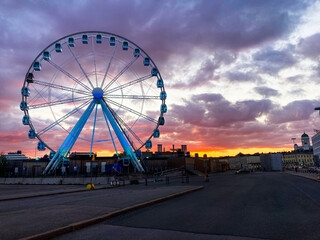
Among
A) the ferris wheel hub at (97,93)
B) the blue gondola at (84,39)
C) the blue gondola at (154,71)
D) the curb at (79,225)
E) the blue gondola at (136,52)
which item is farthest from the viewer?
the blue gondola at (154,71)

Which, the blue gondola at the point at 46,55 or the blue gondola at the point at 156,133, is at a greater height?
the blue gondola at the point at 46,55

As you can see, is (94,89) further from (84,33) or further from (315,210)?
(315,210)

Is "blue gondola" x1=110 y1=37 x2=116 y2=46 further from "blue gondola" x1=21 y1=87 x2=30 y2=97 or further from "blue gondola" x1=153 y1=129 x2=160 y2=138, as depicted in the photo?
"blue gondola" x1=153 y1=129 x2=160 y2=138

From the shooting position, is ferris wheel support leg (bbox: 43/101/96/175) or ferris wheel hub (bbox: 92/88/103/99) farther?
ferris wheel support leg (bbox: 43/101/96/175)

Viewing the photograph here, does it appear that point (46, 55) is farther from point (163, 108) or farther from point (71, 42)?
point (163, 108)

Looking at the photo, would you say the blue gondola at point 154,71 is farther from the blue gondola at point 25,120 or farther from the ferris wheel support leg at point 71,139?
the blue gondola at point 25,120

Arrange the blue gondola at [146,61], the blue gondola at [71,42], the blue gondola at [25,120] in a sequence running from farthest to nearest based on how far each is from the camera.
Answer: the blue gondola at [146,61], the blue gondola at [25,120], the blue gondola at [71,42]

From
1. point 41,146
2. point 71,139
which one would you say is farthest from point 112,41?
point 41,146

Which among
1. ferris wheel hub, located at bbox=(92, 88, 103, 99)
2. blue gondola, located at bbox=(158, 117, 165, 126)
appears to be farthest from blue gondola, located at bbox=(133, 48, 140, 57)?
blue gondola, located at bbox=(158, 117, 165, 126)

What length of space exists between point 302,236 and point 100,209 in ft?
21.7

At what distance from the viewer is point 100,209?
9422 mm

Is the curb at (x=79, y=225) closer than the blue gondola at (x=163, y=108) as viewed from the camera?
Yes

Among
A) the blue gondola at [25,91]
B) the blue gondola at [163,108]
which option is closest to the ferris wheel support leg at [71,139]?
the blue gondola at [25,91]

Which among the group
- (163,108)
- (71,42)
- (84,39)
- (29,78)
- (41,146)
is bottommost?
(41,146)
